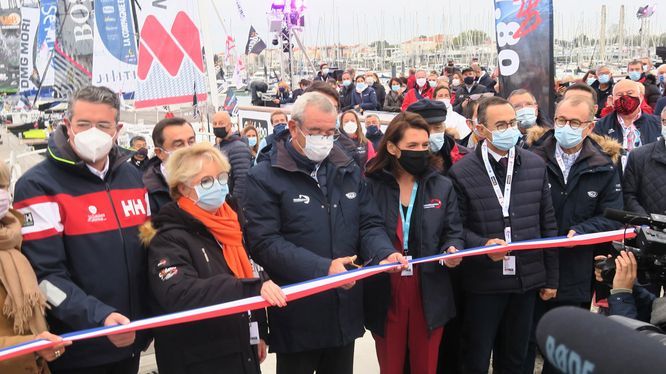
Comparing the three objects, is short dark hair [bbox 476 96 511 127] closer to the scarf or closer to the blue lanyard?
the blue lanyard

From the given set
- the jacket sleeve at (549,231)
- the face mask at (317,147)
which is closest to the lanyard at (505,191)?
the jacket sleeve at (549,231)

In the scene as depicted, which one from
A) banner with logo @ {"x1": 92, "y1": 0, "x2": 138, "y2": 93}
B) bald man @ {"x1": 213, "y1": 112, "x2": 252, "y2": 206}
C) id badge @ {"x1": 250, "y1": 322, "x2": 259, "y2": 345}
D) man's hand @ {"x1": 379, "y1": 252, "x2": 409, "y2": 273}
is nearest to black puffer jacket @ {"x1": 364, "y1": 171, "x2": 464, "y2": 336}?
man's hand @ {"x1": 379, "y1": 252, "x2": 409, "y2": 273}

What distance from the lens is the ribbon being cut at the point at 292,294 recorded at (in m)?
2.53

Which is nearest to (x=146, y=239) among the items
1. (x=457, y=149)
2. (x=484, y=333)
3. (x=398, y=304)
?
(x=398, y=304)

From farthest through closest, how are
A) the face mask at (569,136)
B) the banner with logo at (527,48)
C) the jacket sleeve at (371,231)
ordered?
the banner with logo at (527,48)
the face mask at (569,136)
the jacket sleeve at (371,231)

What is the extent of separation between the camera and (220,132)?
668 cm

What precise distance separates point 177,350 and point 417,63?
225 feet

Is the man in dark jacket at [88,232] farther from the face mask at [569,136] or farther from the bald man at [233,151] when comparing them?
the face mask at [569,136]

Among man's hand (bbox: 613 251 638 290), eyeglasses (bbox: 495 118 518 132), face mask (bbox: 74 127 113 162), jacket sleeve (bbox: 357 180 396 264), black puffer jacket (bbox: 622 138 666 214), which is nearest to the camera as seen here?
man's hand (bbox: 613 251 638 290)

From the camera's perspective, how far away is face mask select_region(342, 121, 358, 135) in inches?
254

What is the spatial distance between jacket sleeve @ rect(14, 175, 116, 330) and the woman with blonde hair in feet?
0.15

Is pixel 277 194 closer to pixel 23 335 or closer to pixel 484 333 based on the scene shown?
pixel 23 335

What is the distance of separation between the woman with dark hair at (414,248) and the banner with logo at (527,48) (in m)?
3.14

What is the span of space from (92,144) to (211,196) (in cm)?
64
